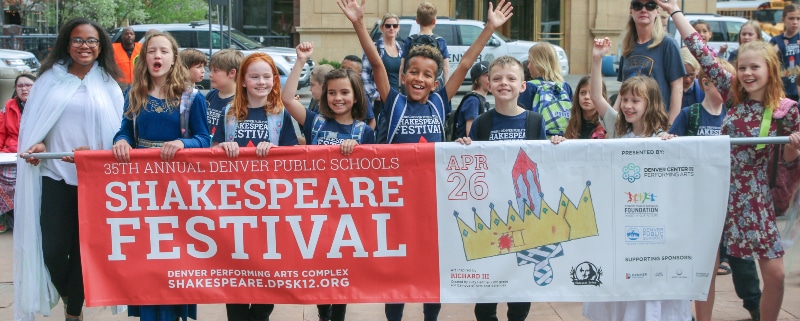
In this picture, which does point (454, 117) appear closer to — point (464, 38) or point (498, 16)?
point (498, 16)

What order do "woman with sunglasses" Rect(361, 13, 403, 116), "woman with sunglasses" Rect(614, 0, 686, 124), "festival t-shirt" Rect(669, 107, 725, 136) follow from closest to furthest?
"festival t-shirt" Rect(669, 107, 725, 136)
"woman with sunglasses" Rect(614, 0, 686, 124)
"woman with sunglasses" Rect(361, 13, 403, 116)

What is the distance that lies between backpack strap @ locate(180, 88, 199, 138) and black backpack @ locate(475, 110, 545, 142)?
165cm

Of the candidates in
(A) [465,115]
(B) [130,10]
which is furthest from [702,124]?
(B) [130,10]

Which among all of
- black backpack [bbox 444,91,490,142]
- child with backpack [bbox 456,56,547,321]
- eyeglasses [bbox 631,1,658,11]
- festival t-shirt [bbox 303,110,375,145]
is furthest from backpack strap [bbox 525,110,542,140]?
→ black backpack [bbox 444,91,490,142]

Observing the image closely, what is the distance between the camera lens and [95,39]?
18.8 feet

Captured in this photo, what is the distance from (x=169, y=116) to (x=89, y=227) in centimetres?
76

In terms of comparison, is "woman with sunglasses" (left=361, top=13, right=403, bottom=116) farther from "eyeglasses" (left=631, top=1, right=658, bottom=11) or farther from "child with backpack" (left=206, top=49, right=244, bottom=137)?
"eyeglasses" (left=631, top=1, right=658, bottom=11)

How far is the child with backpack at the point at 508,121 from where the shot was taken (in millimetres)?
5512

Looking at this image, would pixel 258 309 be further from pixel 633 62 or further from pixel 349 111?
pixel 633 62

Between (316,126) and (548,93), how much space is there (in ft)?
8.49

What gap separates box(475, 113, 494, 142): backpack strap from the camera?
559cm

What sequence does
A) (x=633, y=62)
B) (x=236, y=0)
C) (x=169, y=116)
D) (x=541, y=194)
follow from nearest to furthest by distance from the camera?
(x=541, y=194), (x=169, y=116), (x=633, y=62), (x=236, y=0)

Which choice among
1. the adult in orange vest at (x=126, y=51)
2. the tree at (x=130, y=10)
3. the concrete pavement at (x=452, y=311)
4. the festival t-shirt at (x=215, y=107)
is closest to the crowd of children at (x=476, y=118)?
the concrete pavement at (x=452, y=311)

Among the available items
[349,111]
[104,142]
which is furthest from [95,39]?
[349,111]
